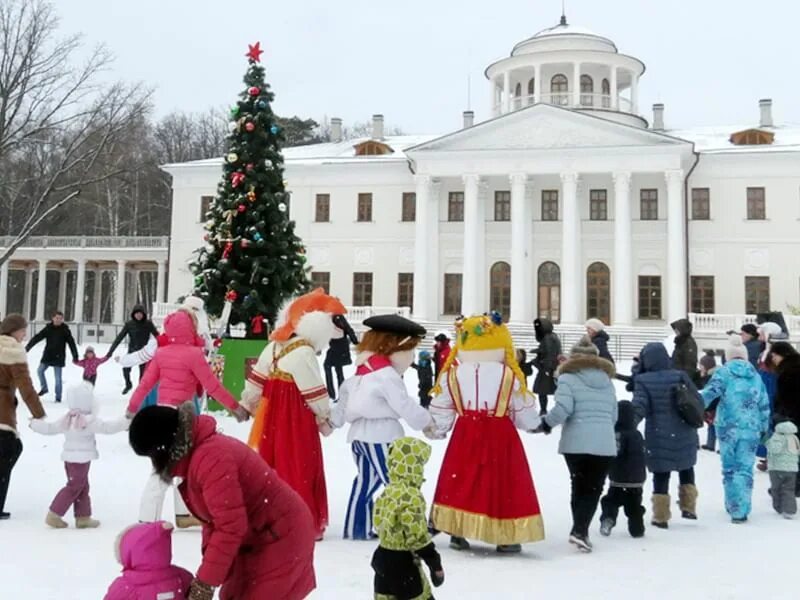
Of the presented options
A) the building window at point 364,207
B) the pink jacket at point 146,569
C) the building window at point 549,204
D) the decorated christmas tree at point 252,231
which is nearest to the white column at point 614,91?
the building window at point 549,204

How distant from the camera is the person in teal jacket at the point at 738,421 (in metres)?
7.03

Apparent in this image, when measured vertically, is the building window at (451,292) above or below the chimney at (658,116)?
below

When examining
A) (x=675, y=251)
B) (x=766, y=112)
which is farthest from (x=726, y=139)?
(x=675, y=251)

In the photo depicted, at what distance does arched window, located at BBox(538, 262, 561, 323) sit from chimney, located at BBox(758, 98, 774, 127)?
14.1m

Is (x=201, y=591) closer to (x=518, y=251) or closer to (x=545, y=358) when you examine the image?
(x=545, y=358)

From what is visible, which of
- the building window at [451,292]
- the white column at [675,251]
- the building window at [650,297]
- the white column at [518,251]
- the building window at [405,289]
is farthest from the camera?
the building window at [405,289]

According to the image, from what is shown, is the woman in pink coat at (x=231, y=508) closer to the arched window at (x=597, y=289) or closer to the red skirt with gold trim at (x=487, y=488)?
the red skirt with gold trim at (x=487, y=488)

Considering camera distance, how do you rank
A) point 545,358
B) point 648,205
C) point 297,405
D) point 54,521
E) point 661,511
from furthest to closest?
point 648,205 → point 545,358 → point 661,511 → point 54,521 → point 297,405

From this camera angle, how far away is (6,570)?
16.1ft

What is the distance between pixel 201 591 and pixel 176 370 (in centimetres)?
369

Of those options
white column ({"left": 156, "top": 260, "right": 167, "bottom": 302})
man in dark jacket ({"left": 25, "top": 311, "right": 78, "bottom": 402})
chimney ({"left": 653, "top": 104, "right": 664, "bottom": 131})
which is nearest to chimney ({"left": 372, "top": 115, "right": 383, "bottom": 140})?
white column ({"left": 156, "top": 260, "right": 167, "bottom": 302})

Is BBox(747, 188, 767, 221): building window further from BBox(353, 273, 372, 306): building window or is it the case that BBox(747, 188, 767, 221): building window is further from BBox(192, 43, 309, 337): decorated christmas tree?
BBox(192, 43, 309, 337): decorated christmas tree

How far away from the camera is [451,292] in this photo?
34875 millimetres

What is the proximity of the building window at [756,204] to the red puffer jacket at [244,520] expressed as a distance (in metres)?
33.3
